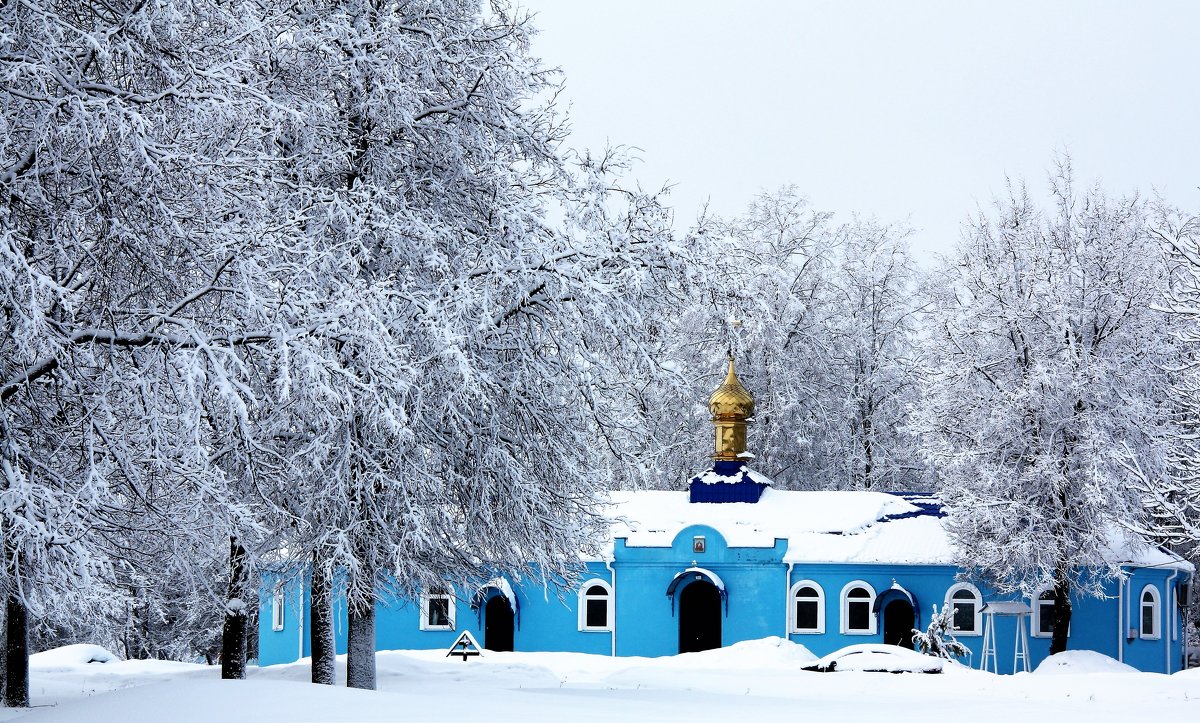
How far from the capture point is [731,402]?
117 feet

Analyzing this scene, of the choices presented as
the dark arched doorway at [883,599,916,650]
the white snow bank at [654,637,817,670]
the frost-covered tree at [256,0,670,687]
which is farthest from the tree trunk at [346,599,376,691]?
the dark arched doorway at [883,599,916,650]

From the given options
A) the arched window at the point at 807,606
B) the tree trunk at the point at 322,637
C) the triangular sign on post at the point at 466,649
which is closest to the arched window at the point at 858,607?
the arched window at the point at 807,606

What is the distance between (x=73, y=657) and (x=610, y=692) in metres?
14.1

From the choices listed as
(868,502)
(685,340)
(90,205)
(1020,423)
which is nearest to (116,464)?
(90,205)

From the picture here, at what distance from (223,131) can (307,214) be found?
4.11 meters

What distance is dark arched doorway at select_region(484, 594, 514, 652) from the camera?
104ft

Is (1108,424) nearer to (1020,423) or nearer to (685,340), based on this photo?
(1020,423)

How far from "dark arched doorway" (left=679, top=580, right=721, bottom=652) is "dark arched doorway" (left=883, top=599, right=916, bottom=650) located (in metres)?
3.65

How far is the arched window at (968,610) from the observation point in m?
31.0

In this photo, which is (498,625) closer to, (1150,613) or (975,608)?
Answer: (975,608)

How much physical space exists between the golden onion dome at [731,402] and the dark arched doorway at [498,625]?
25.1 ft

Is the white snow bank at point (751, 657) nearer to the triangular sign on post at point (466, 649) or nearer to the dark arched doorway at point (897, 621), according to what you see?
the dark arched doorway at point (897, 621)

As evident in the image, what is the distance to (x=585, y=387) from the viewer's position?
647 inches

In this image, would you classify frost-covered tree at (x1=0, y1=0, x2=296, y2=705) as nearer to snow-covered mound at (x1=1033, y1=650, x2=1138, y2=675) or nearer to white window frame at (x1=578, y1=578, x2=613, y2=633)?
white window frame at (x1=578, y1=578, x2=613, y2=633)
